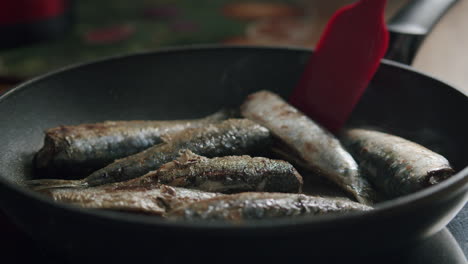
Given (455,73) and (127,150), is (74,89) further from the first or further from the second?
(455,73)

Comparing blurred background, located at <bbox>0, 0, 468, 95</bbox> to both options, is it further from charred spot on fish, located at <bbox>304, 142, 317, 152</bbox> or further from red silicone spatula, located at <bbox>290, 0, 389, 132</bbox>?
charred spot on fish, located at <bbox>304, 142, 317, 152</bbox>

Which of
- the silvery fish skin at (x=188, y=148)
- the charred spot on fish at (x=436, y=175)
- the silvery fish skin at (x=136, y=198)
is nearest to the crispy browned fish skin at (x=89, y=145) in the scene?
the silvery fish skin at (x=188, y=148)

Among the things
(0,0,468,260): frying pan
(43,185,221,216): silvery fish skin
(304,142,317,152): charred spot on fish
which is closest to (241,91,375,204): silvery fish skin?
(304,142,317,152): charred spot on fish

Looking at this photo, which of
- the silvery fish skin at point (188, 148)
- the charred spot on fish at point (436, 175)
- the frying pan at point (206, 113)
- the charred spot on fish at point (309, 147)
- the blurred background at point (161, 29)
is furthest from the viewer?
the blurred background at point (161, 29)

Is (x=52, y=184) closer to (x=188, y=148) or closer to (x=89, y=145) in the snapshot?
(x=89, y=145)

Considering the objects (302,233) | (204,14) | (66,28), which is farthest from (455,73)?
(66,28)

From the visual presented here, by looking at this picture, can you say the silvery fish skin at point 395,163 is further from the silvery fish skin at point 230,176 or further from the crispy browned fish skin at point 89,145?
the crispy browned fish skin at point 89,145
